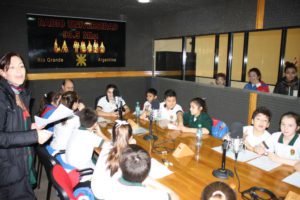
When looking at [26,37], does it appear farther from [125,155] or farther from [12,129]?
[125,155]

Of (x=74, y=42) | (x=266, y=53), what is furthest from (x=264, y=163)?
(x=266, y=53)

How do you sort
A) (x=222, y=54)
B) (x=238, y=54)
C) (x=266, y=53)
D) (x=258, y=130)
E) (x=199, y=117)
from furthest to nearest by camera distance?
(x=222, y=54), (x=238, y=54), (x=266, y=53), (x=199, y=117), (x=258, y=130)

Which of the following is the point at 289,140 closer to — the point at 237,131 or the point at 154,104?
the point at 237,131

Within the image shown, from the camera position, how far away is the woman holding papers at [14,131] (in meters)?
1.49

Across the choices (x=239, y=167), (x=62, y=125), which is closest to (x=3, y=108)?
(x=62, y=125)

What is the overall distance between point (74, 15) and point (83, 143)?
3.96 meters

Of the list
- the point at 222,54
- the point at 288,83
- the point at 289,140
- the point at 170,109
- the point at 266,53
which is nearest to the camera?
the point at 289,140

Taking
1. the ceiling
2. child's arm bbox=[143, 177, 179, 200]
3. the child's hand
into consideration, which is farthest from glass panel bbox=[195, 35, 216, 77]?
child's arm bbox=[143, 177, 179, 200]

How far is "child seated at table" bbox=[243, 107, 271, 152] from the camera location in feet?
8.22

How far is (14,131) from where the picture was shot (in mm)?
1500

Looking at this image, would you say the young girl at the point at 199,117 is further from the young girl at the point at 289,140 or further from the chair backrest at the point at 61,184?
the chair backrest at the point at 61,184

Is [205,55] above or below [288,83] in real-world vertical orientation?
above

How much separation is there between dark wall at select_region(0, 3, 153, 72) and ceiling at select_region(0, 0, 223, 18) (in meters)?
0.08

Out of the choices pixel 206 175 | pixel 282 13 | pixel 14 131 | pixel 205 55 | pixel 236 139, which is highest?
pixel 282 13
